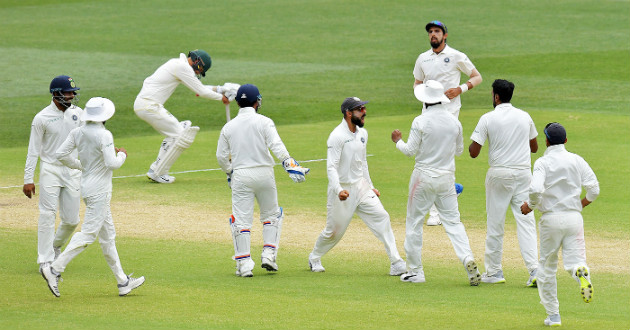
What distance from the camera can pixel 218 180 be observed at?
61.3ft

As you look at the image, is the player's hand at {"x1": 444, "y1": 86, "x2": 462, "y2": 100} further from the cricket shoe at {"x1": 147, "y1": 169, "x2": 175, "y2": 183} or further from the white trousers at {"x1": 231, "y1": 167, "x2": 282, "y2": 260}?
the cricket shoe at {"x1": 147, "y1": 169, "x2": 175, "y2": 183}

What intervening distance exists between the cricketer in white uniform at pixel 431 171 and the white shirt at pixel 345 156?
59 centimetres

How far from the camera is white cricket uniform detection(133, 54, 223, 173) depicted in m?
18.3

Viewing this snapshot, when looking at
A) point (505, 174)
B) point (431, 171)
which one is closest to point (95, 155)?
point (431, 171)

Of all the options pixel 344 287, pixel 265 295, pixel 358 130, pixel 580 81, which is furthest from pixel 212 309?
pixel 580 81

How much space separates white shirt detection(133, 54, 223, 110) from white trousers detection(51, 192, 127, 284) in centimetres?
723

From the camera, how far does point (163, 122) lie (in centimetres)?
1847

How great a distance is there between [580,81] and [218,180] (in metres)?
14.3

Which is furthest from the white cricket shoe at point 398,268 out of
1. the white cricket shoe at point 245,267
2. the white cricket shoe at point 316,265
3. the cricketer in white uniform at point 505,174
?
the white cricket shoe at point 245,267

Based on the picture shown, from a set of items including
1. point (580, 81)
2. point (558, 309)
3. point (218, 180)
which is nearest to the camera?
point (558, 309)

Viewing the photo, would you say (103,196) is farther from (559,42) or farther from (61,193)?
(559,42)

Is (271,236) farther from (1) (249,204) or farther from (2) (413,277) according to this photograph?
(2) (413,277)

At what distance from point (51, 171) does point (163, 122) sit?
20.2ft

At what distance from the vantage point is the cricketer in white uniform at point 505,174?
11.7m
